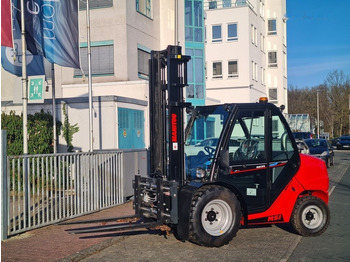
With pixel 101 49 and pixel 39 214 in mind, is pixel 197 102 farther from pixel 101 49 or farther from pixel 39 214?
pixel 39 214

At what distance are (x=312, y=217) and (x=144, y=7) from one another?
1707 centimetres

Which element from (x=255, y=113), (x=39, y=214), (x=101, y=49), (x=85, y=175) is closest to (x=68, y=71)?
(x=101, y=49)

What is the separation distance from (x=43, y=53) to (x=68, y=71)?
10.5 meters

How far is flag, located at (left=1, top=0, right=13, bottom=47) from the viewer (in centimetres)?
970

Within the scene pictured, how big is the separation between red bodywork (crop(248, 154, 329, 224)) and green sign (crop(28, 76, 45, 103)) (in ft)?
20.7

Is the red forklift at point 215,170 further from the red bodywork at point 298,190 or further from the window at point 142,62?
the window at point 142,62

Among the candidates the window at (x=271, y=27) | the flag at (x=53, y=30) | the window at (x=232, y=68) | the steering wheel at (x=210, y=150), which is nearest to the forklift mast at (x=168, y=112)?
the steering wheel at (x=210, y=150)

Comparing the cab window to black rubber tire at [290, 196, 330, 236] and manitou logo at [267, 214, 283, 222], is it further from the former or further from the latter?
black rubber tire at [290, 196, 330, 236]

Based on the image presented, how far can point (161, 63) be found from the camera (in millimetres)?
7488

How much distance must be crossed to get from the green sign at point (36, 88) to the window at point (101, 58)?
33.1ft

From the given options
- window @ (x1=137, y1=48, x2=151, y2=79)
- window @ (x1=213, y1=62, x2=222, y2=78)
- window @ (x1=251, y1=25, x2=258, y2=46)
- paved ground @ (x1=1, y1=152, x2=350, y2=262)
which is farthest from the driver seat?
window @ (x1=251, y1=25, x2=258, y2=46)

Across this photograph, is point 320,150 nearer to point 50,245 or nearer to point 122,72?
point 122,72

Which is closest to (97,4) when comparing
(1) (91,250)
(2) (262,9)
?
(1) (91,250)

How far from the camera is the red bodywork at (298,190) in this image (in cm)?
750
